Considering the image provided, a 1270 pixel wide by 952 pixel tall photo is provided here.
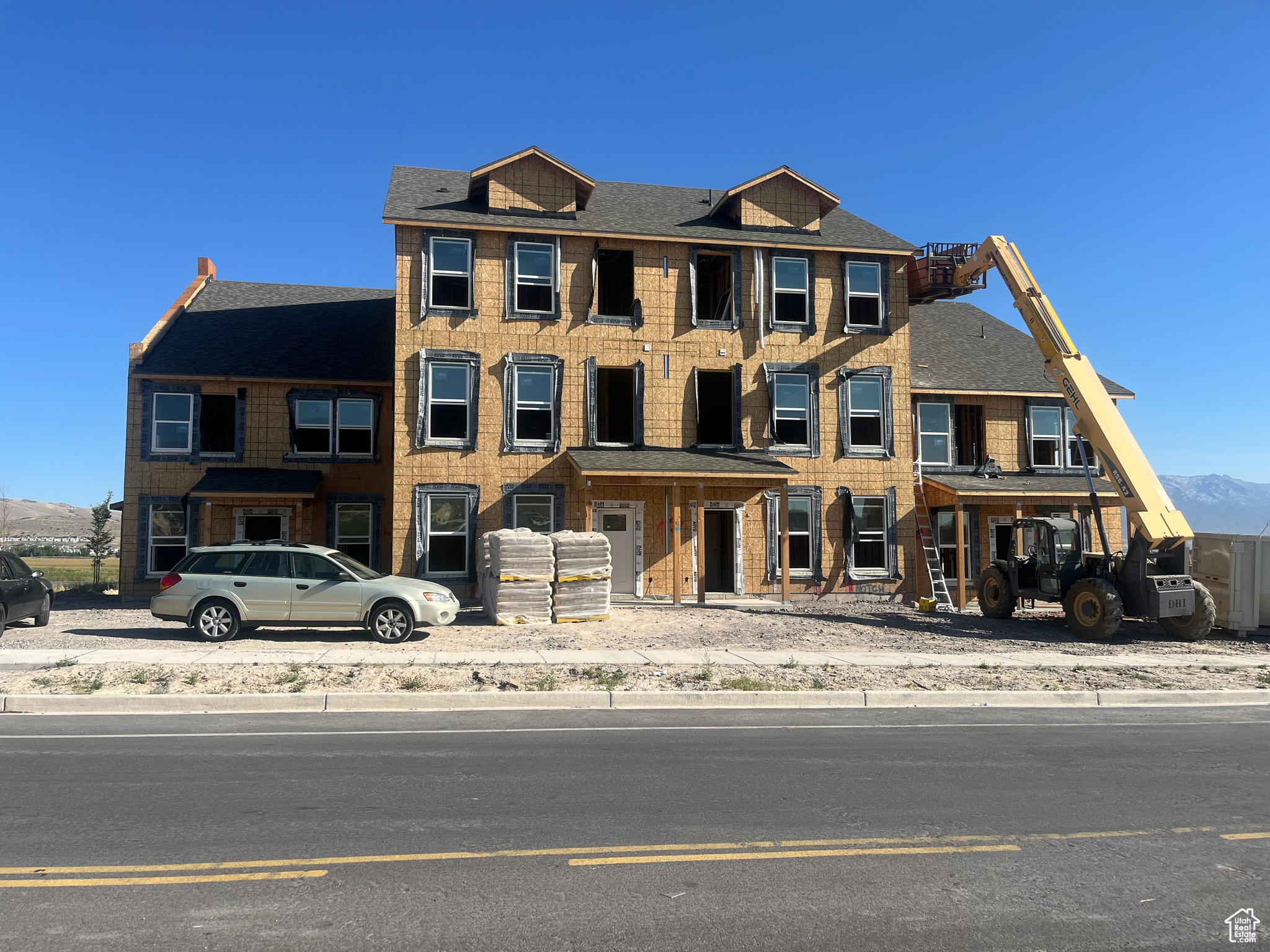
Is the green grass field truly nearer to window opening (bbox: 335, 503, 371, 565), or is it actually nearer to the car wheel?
window opening (bbox: 335, 503, 371, 565)

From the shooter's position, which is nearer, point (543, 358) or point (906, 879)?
point (906, 879)

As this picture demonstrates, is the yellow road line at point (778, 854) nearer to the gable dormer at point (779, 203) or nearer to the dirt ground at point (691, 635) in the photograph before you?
the dirt ground at point (691, 635)

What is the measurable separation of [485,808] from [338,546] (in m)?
18.6

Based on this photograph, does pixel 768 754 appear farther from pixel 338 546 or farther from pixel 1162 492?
pixel 338 546

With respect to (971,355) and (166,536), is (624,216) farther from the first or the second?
(166,536)

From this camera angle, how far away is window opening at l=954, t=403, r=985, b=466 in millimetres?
26016

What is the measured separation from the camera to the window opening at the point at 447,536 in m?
21.5

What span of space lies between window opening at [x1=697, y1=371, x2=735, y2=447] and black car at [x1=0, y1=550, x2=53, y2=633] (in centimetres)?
1492

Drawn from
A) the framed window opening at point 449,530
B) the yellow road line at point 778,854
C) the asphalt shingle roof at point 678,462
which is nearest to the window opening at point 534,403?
the asphalt shingle roof at point 678,462

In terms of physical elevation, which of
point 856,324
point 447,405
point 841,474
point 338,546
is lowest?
point 338,546

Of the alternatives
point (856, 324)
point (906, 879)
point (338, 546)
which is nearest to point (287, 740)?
point (906, 879)

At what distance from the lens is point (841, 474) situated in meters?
23.4

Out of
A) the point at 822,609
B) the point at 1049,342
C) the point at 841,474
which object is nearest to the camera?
the point at 1049,342

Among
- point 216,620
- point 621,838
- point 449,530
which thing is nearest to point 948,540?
point 449,530
